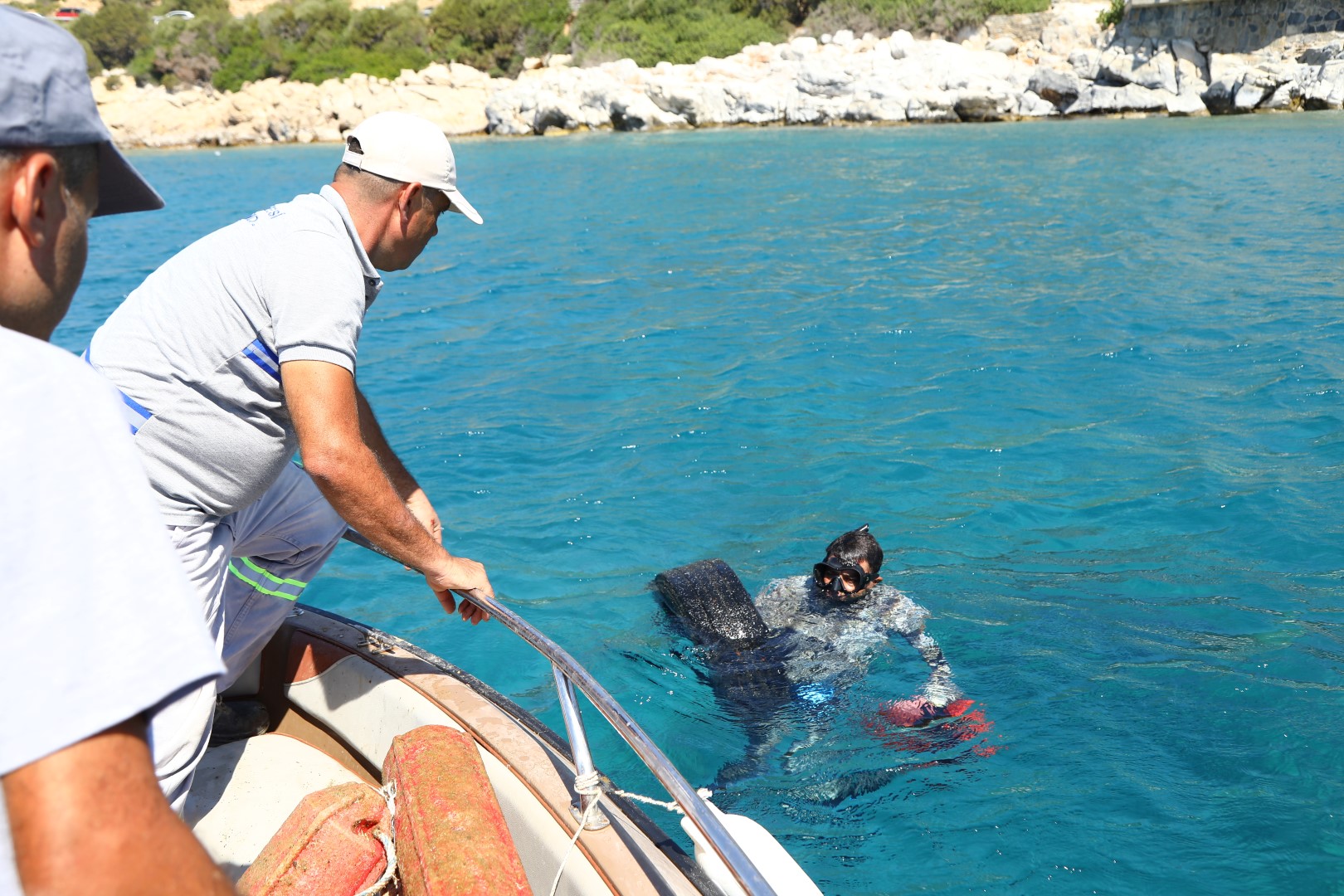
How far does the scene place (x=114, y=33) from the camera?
218 ft

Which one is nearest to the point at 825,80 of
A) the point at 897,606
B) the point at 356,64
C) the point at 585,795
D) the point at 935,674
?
the point at 356,64

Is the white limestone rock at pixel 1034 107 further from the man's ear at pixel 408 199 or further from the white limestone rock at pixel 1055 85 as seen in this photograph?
the man's ear at pixel 408 199

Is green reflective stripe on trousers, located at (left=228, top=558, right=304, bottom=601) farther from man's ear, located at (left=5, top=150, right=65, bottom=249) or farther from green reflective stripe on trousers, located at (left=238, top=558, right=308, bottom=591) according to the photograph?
man's ear, located at (left=5, top=150, right=65, bottom=249)

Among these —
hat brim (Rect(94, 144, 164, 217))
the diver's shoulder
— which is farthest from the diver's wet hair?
hat brim (Rect(94, 144, 164, 217))

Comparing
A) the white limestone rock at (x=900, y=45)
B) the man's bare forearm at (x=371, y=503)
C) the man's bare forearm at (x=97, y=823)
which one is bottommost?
the man's bare forearm at (x=371, y=503)

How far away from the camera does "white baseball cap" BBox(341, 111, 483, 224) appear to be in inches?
115

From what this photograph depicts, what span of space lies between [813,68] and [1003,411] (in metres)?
30.9

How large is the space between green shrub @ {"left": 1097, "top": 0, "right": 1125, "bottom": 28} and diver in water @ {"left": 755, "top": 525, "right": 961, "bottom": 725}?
115 feet

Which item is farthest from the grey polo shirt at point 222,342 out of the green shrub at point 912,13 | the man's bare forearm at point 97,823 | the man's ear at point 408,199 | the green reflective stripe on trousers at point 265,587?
the green shrub at point 912,13

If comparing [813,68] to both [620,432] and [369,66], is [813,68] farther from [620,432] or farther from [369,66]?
[620,432]

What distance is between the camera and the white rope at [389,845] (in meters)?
2.60

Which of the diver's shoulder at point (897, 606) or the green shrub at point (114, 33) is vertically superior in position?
the green shrub at point (114, 33)

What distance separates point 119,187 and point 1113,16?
39161mm

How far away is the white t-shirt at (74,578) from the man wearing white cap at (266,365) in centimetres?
172
